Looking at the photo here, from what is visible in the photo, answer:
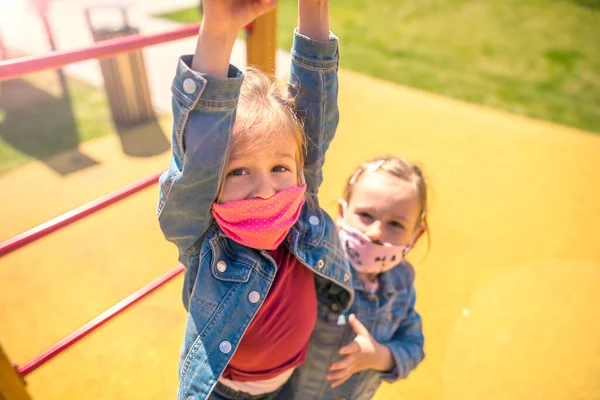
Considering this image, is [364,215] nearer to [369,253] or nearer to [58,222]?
[369,253]

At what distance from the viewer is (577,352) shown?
6.88ft

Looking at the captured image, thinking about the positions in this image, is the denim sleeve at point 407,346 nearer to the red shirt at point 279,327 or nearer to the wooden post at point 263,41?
the red shirt at point 279,327

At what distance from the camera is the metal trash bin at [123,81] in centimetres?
368

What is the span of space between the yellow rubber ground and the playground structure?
0.39 m

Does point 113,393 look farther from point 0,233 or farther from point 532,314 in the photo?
point 532,314

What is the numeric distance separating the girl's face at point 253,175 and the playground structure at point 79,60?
22.8 inches

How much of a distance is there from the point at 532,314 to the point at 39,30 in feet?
20.8

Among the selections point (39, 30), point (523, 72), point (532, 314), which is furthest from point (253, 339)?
point (39, 30)

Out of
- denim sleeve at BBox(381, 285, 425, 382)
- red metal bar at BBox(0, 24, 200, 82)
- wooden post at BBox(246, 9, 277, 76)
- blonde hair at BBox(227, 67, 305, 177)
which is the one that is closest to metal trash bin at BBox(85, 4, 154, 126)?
wooden post at BBox(246, 9, 277, 76)

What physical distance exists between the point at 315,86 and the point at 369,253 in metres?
0.52

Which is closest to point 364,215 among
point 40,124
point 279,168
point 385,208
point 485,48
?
point 385,208

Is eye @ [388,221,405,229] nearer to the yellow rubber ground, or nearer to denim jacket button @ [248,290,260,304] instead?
denim jacket button @ [248,290,260,304]

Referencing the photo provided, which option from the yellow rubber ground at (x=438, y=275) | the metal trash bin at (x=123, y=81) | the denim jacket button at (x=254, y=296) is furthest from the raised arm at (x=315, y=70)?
the metal trash bin at (x=123, y=81)

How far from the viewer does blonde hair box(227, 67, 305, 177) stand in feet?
3.07
